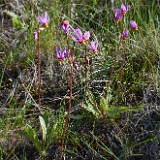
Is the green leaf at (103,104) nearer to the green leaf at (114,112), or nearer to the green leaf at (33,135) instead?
the green leaf at (114,112)

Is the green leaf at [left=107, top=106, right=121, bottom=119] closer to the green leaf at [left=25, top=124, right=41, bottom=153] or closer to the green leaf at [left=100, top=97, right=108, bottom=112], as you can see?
the green leaf at [left=100, top=97, right=108, bottom=112]

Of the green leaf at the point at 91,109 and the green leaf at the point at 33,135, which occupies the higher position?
the green leaf at the point at 91,109

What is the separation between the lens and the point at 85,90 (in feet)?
6.07

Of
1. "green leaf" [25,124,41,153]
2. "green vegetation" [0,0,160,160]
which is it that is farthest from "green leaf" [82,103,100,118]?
"green leaf" [25,124,41,153]

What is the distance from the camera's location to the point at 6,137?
1.76 meters

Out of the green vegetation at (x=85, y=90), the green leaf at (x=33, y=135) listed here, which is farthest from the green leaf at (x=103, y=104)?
the green leaf at (x=33, y=135)

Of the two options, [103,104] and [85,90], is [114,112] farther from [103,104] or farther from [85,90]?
[85,90]

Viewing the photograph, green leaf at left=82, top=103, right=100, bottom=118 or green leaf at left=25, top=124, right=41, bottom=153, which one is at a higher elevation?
green leaf at left=82, top=103, right=100, bottom=118

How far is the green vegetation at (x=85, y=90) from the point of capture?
1695 mm

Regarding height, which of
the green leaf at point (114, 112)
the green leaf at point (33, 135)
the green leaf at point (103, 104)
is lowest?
the green leaf at point (33, 135)

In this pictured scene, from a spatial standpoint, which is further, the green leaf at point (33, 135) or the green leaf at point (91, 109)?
the green leaf at point (91, 109)

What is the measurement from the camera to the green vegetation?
170 centimetres

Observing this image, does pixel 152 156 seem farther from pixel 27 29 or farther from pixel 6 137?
pixel 27 29

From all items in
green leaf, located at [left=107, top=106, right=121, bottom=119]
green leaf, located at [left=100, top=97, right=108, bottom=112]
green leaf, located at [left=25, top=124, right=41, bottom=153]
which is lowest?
green leaf, located at [left=25, top=124, right=41, bottom=153]
